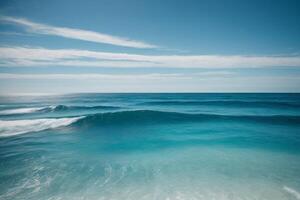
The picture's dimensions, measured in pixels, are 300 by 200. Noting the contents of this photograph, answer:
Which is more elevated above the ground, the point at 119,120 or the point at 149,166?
the point at 119,120

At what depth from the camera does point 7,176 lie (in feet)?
17.2

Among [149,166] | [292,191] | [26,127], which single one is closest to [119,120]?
[26,127]

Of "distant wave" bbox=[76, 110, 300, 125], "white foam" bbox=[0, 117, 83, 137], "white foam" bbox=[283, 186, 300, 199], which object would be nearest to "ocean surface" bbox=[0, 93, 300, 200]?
"white foam" bbox=[283, 186, 300, 199]

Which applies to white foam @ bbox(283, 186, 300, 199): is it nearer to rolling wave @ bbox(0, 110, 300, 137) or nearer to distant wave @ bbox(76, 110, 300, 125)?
rolling wave @ bbox(0, 110, 300, 137)

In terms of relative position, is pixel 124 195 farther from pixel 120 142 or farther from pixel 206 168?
pixel 120 142

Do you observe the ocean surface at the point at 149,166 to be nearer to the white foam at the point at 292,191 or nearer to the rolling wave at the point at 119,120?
the white foam at the point at 292,191

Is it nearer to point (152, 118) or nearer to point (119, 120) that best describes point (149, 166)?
point (119, 120)

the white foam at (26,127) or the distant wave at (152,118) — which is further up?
the distant wave at (152,118)

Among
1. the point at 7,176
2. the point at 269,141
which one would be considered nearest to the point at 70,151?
the point at 7,176

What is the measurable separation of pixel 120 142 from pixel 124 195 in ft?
17.0

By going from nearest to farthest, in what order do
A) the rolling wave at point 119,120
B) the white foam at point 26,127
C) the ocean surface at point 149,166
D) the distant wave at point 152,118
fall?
the ocean surface at point 149,166, the white foam at point 26,127, the rolling wave at point 119,120, the distant wave at point 152,118

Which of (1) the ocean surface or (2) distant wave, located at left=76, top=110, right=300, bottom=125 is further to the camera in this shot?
(2) distant wave, located at left=76, top=110, right=300, bottom=125

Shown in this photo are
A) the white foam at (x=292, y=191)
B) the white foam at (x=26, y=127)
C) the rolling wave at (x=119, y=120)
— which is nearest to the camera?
the white foam at (x=292, y=191)

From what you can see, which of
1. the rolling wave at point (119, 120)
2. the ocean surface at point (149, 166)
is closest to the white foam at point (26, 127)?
the rolling wave at point (119, 120)
